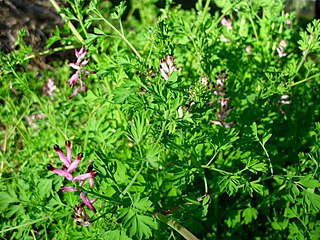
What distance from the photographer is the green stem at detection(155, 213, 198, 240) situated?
4.20ft

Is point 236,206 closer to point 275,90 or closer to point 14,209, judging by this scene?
point 275,90

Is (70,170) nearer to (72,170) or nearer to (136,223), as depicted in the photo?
(72,170)

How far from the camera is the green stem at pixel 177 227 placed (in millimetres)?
1281

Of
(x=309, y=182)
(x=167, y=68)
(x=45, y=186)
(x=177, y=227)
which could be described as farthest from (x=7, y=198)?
(x=309, y=182)

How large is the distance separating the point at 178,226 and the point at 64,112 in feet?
3.64

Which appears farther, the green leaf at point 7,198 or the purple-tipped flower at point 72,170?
the green leaf at point 7,198

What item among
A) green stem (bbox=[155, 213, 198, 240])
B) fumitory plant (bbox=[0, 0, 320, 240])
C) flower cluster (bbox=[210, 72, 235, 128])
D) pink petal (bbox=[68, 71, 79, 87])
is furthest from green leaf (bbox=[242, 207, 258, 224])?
pink petal (bbox=[68, 71, 79, 87])

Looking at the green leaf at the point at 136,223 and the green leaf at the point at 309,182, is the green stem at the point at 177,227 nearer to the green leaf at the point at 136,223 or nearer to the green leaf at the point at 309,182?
the green leaf at the point at 136,223

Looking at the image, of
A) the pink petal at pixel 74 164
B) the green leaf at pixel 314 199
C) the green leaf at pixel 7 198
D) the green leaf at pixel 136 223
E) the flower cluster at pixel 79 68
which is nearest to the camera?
the green leaf at pixel 136 223

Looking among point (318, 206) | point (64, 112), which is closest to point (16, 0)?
point (64, 112)

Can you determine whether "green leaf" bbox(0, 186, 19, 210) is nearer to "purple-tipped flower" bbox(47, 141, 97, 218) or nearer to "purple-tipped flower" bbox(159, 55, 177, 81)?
"purple-tipped flower" bbox(47, 141, 97, 218)

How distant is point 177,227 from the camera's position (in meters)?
1.30

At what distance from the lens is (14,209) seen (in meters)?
1.52

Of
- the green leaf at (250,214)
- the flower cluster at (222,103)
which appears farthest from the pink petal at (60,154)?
the green leaf at (250,214)
